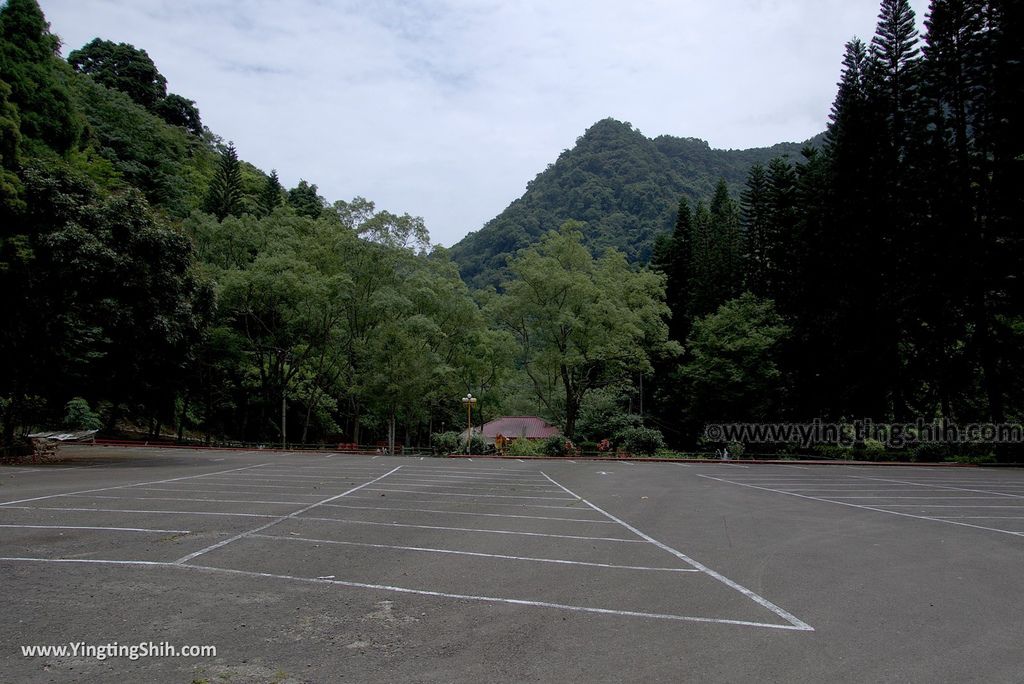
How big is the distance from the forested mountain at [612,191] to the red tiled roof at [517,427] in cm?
1653

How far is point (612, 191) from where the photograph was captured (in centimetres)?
10156

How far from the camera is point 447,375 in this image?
3425cm

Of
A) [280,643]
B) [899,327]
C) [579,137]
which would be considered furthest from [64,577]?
[579,137]

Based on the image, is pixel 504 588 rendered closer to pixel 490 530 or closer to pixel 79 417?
pixel 490 530

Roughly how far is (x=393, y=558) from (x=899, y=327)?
101 ft

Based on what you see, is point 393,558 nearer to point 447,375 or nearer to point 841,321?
point 447,375

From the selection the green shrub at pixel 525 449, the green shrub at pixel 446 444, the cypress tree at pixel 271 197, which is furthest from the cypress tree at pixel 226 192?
the green shrub at pixel 525 449

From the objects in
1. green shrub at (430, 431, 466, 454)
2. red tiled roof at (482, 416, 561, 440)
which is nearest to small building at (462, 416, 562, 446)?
red tiled roof at (482, 416, 561, 440)

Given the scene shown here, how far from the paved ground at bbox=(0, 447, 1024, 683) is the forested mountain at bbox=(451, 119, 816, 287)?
5911 centimetres

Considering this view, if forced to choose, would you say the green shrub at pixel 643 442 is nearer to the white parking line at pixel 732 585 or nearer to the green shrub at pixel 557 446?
the green shrub at pixel 557 446

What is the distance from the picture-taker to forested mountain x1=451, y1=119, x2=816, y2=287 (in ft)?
275

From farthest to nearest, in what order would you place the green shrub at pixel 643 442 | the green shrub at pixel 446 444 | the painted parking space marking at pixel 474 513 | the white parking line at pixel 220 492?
1. the green shrub at pixel 446 444
2. the green shrub at pixel 643 442
3. the white parking line at pixel 220 492
4. the painted parking space marking at pixel 474 513

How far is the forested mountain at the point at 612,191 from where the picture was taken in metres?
83.8

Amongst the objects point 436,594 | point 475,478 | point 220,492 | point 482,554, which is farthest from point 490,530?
point 475,478
